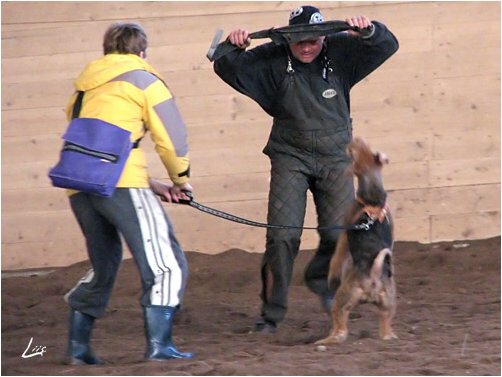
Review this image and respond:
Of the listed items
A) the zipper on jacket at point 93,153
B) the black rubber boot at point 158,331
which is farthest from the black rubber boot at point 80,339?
the zipper on jacket at point 93,153

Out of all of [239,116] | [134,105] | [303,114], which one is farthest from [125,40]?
[239,116]

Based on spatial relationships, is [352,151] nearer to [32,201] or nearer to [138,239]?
[138,239]

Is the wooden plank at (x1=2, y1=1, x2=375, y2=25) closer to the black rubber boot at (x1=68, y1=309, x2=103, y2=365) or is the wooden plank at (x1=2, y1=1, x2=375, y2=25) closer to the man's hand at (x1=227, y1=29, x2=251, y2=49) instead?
the man's hand at (x1=227, y1=29, x2=251, y2=49)

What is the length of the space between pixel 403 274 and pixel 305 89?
2.51 metres

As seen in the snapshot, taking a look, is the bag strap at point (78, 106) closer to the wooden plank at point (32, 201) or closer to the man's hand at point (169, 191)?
the man's hand at point (169, 191)

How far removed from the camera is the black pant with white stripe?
5.33 m

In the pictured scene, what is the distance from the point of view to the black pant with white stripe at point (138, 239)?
17.5 ft

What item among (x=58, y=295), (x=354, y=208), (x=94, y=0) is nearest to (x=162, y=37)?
(x=94, y=0)

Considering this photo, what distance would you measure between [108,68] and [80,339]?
4.85ft

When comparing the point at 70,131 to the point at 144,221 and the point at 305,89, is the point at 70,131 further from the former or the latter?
the point at 305,89

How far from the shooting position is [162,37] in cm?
877

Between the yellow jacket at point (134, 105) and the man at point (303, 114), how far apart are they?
1216 millimetres

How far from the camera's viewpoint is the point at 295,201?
650 cm

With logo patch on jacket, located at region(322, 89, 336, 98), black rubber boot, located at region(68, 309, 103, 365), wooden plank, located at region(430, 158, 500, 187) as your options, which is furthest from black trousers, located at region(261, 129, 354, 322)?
wooden plank, located at region(430, 158, 500, 187)
